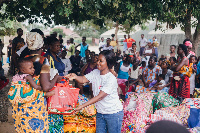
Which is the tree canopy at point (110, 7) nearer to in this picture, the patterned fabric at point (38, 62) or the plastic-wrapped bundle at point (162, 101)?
the patterned fabric at point (38, 62)

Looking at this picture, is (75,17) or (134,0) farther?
(75,17)

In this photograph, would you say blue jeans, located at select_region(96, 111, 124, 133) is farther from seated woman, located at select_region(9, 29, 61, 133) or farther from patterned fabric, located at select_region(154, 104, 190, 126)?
patterned fabric, located at select_region(154, 104, 190, 126)

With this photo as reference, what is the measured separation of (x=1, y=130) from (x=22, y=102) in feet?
7.82

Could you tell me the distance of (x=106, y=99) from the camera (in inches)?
115

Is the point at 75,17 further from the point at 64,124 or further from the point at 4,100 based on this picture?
the point at 64,124

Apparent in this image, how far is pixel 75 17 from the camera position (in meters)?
7.71

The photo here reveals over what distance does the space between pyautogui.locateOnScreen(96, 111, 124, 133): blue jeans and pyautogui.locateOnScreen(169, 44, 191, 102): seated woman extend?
2.69 meters

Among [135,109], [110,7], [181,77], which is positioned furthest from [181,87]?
[110,7]

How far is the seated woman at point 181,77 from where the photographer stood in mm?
5074

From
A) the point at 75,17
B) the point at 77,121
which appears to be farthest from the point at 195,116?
the point at 75,17

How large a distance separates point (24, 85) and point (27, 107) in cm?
29

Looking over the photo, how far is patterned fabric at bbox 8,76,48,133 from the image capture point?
2.78 m

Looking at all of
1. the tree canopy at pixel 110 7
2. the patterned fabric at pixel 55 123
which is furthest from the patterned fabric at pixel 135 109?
the tree canopy at pixel 110 7

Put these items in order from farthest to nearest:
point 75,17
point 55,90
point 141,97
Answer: point 75,17
point 141,97
point 55,90
